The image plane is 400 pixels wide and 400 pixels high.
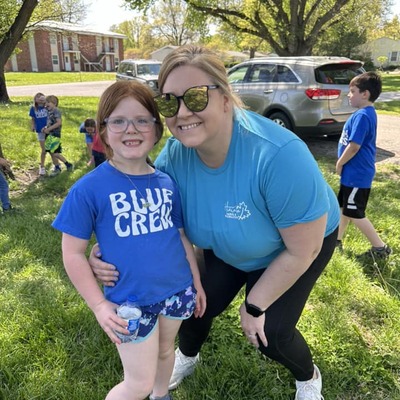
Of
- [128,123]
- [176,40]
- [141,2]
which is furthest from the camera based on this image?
[176,40]

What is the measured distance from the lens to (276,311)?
186cm

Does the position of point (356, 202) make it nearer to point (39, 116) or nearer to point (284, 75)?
point (284, 75)

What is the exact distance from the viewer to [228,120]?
1.74 meters

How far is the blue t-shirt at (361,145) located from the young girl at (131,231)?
2.31 metres

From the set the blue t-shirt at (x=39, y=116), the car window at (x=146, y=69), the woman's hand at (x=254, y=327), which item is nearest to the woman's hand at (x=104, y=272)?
the woman's hand at (x=254, y=327)

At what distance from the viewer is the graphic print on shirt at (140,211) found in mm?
1593

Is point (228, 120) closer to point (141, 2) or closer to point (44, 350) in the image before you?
point (44, 350)

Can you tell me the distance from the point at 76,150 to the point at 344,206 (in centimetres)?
570

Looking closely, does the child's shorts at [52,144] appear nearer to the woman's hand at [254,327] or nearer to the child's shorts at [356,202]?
the child's shorts at [356,202]

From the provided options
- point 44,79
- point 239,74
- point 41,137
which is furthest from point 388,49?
point 41,137

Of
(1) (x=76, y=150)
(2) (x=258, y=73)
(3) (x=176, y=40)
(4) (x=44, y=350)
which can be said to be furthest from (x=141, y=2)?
(3) (x=176, y=40)

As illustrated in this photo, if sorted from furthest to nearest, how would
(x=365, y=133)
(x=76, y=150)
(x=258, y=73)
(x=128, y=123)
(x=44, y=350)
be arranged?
(x=258, y=73) < (x=76, y=150) < (x=365, y=133) < (x=44, y=350) < (x=128, y=123)

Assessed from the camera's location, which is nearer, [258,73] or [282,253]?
[282,253]

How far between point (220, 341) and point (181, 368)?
358 mm
